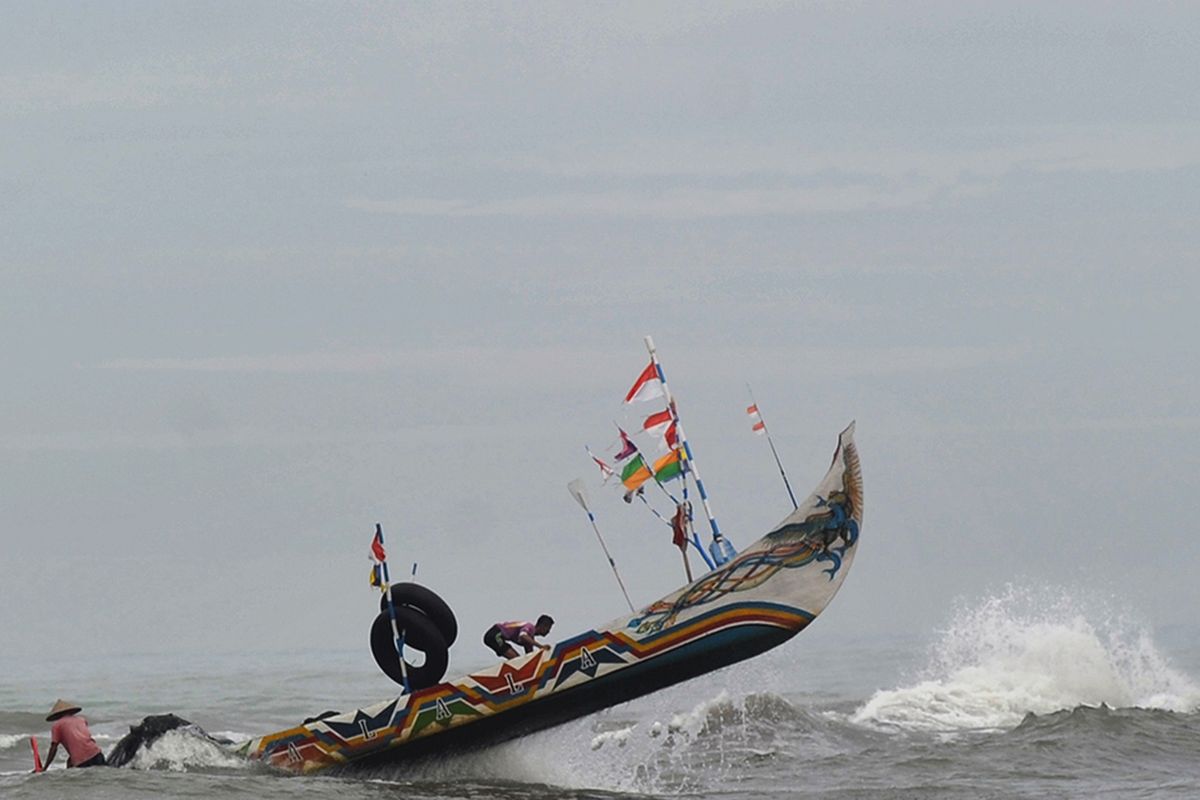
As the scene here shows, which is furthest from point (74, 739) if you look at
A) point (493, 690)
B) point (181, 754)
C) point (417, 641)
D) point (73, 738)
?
point (493, 690)

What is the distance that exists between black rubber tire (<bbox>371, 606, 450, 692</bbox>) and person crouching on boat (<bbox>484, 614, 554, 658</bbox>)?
0.62m

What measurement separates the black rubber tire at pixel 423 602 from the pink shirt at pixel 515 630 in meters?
0.72

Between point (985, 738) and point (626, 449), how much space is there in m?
9.45

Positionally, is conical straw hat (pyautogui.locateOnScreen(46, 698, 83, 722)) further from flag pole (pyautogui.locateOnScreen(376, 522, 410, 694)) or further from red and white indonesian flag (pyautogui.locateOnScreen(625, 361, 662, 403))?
red and white indonesian flag (pyautogui.locateOnScreen(625, 361, 662, 403))

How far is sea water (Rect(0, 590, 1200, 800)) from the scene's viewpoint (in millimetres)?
21078

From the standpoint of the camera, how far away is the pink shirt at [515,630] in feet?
68.3

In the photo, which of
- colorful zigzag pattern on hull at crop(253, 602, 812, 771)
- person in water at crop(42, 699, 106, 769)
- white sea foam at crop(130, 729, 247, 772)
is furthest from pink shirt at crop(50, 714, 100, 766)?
colorful zigzag pattern on hull at crop(253, 602, 812, 771)

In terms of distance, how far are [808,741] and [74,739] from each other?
36.1ft

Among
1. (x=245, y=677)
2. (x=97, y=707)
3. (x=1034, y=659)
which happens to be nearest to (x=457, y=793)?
(x=1034, y=659)

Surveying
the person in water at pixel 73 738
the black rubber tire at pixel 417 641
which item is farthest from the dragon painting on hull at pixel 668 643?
the person in water at pixel 73 738

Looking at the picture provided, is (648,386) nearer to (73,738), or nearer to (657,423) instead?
(657,423)

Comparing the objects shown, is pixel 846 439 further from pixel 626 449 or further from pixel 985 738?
pixel 985 738

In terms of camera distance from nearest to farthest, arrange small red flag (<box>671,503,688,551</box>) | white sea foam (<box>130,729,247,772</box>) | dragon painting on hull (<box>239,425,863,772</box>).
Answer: dragon painting on hull (<box>239,425,863,772</box>), small red flag (<box>671,503,688,551</box>), white sea foam (<box>130,729,247,772</box>)

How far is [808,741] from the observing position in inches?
1096
